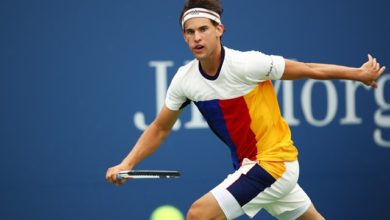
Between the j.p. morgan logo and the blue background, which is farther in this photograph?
the j.p. morgan logo

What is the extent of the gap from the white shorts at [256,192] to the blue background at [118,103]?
1.87 metres

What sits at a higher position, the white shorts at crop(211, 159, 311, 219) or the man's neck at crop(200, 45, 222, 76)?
the man's neck at crop(200, 45, 222, 76)

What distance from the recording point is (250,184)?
4.89m

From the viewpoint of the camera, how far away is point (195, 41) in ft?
16.0

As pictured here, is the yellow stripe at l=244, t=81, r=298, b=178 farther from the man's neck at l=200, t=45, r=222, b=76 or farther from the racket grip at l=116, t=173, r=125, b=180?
the racket grip at l=116, t=173, r=125, b=180

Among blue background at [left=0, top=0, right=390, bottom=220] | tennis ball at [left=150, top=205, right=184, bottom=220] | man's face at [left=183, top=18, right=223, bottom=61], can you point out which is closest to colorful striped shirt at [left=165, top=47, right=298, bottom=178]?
man's face at [left=183, top=18, right=223, bottom=61]

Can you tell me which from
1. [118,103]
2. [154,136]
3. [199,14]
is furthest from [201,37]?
[118,103]

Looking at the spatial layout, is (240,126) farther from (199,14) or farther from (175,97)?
(199,14)

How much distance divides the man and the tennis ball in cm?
187

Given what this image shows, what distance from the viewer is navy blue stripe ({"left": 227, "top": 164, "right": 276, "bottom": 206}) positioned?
4.85 m

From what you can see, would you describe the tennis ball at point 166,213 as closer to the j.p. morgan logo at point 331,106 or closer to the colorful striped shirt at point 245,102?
the j.p. morgan logo at point 331,106

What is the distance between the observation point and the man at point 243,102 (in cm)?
483

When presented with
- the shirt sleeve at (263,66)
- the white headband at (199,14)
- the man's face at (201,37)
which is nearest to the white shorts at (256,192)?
the shirt sleeve at (263,66)

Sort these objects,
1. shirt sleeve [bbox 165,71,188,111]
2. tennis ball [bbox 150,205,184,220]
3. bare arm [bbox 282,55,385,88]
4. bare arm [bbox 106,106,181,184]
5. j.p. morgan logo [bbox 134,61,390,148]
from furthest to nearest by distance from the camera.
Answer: j.p. morgan logo [bbox 134,61,390,148]
tennis ball [bbox 150,205,184,220]
bare arm [bbox 106,106,181,184]
shirt sleeve [bbox 165,71,188,111]
bare arm [bbox 282,55,385,88]
